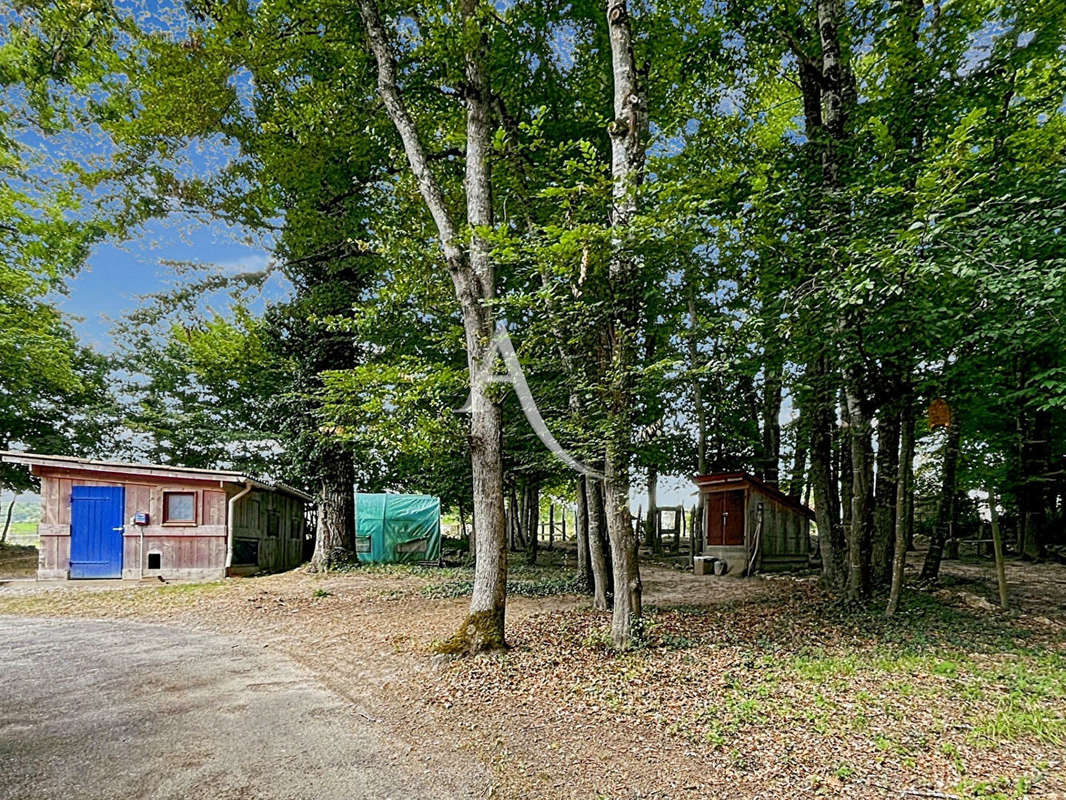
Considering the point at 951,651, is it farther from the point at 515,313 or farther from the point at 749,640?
the point at 515,313

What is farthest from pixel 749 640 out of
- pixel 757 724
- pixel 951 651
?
pixel 757 724

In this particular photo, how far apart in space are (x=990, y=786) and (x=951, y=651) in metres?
3.07

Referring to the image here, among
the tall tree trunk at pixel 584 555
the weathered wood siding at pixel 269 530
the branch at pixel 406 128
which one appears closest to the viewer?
the branch at pixel 406 128

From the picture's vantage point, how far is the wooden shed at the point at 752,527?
531 inches

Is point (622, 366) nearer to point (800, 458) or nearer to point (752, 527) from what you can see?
point (752, 527)

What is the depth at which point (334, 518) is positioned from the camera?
1384 centimetres

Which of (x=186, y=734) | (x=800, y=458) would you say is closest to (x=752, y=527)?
(x=800, y=458)

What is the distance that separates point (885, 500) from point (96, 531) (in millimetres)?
15332

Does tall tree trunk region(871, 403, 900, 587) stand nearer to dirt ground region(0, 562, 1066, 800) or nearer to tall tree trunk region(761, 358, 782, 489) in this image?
dirt ground region(0, 562, 1066, 800)

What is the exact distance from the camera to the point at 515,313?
798cm

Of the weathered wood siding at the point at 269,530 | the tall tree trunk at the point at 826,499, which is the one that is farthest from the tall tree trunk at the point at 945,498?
the weathered wood siding at the point at 269,530

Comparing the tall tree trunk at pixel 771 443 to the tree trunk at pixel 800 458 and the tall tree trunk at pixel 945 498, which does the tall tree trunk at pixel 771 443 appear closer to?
the tree trunk at pixel 800 458

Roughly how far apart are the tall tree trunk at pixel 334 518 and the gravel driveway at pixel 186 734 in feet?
24.1

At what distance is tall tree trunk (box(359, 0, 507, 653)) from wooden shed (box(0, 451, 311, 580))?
8.91 metres
